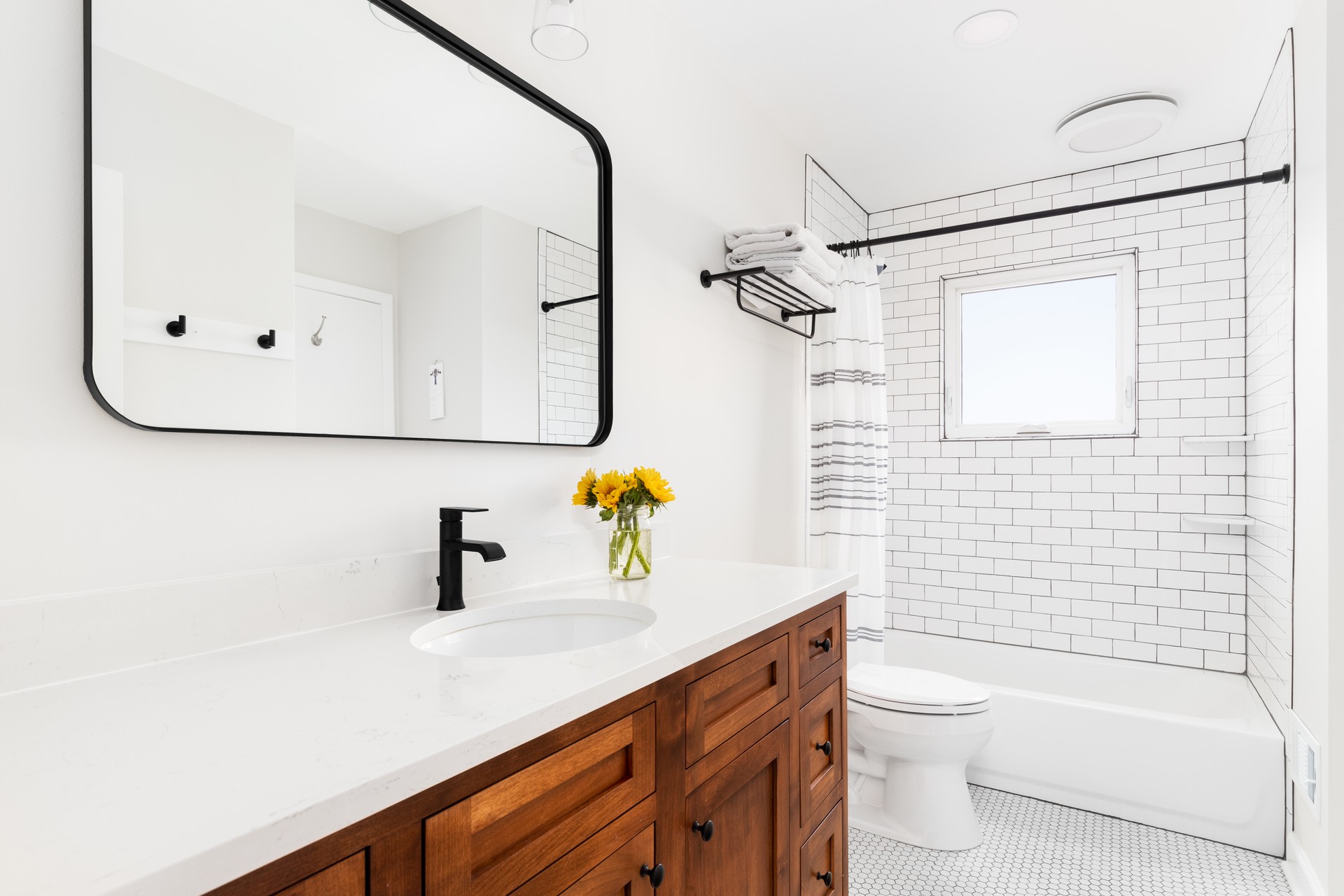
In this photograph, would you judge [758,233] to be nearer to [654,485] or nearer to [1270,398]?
[654,485]

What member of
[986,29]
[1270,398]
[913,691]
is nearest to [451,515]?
[913,691]

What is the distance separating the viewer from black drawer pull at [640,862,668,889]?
3.03 ft

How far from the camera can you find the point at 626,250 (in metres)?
1.82

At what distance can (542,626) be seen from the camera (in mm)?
1285

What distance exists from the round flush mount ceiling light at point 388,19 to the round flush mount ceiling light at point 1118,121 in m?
2.37

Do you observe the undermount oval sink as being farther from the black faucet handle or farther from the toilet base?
the toilet base

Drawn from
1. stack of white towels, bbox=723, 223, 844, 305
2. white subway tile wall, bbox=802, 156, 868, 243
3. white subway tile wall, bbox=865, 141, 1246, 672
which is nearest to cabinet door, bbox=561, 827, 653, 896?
stack of white towels, bbox=723, 223, 844, 305

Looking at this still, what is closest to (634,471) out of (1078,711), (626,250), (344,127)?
(626,250)

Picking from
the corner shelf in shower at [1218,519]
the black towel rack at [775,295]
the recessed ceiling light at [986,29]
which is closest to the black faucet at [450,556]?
the black towel rack at [775,295]

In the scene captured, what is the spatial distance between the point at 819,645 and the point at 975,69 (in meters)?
1.95

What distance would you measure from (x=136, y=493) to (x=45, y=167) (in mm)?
408

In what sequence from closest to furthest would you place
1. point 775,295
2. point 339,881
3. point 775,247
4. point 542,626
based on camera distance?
point 339,881
point 542,626
point 775,247
point 775,295

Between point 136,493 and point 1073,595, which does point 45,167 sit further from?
point 1073,595

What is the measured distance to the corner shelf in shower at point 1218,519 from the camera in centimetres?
260
